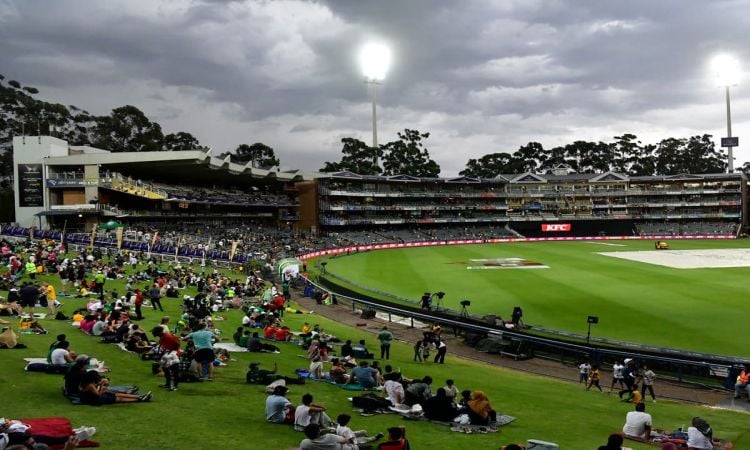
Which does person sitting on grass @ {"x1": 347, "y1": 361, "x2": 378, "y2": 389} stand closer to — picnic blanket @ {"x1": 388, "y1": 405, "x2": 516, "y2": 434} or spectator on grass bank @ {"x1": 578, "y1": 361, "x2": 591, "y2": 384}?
picnic blanket @ {"x1": 388, "y1": 405, "x2": 516, "y2": 434}

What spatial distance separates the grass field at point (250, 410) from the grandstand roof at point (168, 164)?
46.8 metres

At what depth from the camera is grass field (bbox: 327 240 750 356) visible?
27.2m

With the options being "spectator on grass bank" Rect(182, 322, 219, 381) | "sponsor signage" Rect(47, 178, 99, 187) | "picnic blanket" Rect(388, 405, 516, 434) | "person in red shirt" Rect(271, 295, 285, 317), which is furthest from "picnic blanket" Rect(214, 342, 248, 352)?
"sponsor signage" Rect(47, 178, 99, 187)

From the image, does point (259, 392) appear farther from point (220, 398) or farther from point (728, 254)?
point (728, 254)

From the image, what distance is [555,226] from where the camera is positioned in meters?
111

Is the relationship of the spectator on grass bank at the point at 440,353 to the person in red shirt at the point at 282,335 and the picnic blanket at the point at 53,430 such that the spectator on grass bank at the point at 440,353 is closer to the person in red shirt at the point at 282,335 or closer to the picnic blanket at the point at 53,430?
the person in red shirt at the point at 282,335

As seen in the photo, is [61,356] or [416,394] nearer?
[416,394]

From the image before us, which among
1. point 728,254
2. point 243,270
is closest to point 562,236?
point 728,254

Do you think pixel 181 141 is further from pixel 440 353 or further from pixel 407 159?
pixel 440 353

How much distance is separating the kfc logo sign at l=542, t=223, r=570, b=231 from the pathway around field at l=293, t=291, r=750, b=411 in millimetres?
84957

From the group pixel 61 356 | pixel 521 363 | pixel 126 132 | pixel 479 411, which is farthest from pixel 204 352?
pixel 126 132

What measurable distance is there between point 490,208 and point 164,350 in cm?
10509

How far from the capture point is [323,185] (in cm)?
9700

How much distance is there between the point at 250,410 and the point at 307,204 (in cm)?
8660
